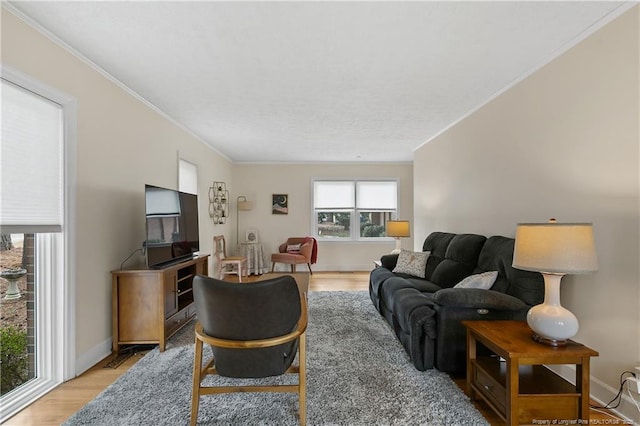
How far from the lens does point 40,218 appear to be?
7.15 ft

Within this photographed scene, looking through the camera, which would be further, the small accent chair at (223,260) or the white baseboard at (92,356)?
the small accent chair at (223,260)

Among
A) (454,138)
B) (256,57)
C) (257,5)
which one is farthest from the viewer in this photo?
(454,138)

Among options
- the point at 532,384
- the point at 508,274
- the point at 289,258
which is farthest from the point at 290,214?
the point at 532,384

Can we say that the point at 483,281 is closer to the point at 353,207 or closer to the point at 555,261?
the point at 555,261

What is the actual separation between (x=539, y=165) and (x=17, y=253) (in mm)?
3985

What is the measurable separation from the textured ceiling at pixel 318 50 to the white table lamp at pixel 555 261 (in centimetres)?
136

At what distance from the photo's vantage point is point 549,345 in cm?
Result: 176

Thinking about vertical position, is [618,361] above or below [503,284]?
below

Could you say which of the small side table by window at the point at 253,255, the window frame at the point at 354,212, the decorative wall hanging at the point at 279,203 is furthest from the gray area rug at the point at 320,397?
the decorative wall hanging at the point at 279,203

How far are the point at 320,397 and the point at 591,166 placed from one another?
241 centimetres

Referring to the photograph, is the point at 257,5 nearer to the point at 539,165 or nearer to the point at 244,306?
the point at 244,306

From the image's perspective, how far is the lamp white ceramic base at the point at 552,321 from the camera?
5.66 feet

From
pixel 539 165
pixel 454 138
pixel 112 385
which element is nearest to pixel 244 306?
pixel 112 385

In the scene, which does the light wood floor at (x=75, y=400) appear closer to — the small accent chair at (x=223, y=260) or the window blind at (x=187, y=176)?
the window blind at (x=187, y=176)
